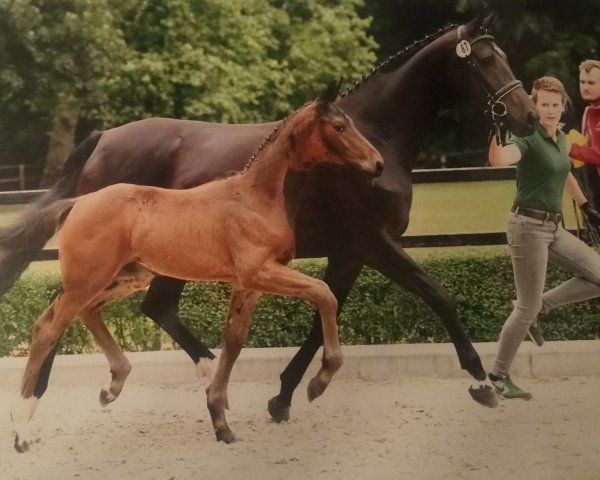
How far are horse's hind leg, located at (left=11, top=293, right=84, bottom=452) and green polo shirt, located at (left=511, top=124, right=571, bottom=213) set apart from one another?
1786 mm

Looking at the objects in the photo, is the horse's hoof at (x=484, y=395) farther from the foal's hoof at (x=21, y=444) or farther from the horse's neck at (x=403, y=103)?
the foal's hoof at (x=21, y=444)

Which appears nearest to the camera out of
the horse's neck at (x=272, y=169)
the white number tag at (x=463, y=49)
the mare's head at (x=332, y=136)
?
the mare's head at (x=332, y=136)

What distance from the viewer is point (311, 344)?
3846 millimetres

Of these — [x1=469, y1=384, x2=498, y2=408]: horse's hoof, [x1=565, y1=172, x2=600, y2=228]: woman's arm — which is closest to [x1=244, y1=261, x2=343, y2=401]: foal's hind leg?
[x1=469, y1=384, x2=498, y2=408]: horse's hoof

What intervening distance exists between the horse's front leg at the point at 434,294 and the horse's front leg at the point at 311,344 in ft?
0.38

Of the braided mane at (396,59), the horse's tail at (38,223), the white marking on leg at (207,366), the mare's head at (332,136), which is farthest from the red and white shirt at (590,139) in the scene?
the horse's tail at (38,223)

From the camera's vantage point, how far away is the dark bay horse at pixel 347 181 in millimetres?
3816

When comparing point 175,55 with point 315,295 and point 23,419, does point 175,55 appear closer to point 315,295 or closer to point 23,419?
point 315,295

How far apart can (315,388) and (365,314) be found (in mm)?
464

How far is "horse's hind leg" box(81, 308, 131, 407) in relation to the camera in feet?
12.5

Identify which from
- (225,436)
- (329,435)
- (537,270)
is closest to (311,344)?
(329,435)

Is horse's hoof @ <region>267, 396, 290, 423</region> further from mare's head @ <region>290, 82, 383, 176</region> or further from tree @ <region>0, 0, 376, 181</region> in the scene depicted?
tree @ <region>0, 0, 376, 181</region>

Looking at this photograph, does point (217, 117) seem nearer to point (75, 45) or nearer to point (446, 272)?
point (75, 45)

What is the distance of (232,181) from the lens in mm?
3693
